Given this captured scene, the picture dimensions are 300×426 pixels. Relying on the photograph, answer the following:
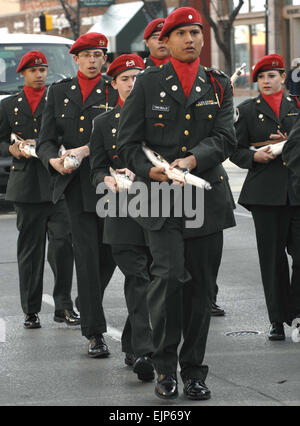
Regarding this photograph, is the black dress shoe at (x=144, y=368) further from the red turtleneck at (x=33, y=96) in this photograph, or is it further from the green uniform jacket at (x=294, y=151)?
the red turtleneck at (x=33, y=96)

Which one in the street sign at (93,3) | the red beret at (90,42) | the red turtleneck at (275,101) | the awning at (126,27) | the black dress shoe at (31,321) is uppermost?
the street sign at (93,3)

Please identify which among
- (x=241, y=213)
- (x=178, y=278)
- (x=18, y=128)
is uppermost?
(x=18, y=128)

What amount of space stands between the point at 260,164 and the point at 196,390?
242cm

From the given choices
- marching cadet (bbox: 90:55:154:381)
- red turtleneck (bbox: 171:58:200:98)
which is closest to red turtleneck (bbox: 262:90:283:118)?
marching cadet (bbox: 90:55:154:381)

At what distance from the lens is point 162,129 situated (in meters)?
6.09

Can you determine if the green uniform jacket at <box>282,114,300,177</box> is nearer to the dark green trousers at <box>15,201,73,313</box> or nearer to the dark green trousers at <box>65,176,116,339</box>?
the dark green trousers at <box>65,176,116,339</box>

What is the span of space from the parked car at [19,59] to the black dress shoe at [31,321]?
7.87m

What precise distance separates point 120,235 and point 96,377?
34.4 inches

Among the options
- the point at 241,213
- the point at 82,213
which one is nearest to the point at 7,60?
the point at 241,213

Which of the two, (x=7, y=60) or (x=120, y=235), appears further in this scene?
(x=7, y=60)

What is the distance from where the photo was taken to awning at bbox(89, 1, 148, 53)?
49.2 metres

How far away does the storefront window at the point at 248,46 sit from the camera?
42.0 m

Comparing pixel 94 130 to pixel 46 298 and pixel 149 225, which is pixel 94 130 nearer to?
pixel 149 225

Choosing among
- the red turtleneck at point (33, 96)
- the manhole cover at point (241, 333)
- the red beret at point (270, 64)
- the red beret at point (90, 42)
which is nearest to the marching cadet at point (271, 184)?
the red beret at point (270, 64)
